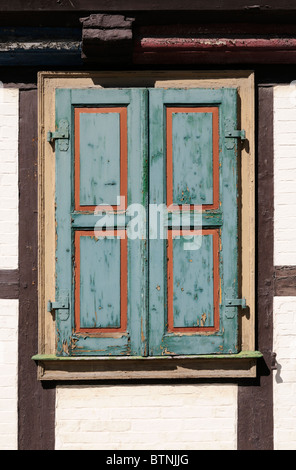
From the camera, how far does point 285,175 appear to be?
315 centimetres

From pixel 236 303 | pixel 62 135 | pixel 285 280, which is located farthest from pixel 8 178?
pixel 285 280

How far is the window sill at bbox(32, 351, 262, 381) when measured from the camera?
3072 mm

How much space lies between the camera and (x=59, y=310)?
304 centimetres

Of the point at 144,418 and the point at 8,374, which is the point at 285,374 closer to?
the point at 144,418

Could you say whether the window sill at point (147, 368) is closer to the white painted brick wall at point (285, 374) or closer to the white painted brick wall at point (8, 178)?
the white painted brick wall at point (285, 374)

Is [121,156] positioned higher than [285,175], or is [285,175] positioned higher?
[121,156]

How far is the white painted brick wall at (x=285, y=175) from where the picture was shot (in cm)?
315

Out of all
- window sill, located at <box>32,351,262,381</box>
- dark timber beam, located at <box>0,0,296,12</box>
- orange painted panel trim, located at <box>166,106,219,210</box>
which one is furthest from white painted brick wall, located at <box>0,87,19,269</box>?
orange painted panel trim, located at <box>166,106,219,210</box>

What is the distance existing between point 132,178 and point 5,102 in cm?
106

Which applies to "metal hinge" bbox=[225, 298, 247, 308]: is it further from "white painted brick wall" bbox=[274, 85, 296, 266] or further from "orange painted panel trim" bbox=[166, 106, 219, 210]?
"orange painted panel trim" bbox=[166, 106, 219, 210]

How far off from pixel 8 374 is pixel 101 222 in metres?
1.26

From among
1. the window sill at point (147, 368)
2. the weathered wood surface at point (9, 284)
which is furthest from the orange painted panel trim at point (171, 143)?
the weathered wood surface at point (9, 284)
